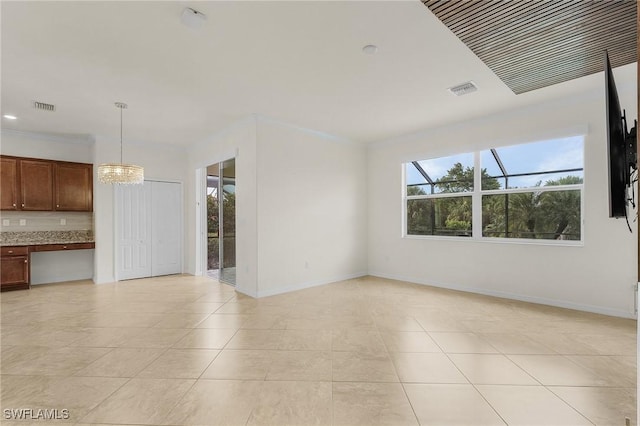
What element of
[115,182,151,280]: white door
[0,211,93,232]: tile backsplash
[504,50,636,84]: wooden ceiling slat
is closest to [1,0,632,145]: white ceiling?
[504,50,636,84]: wooden ceiling slat

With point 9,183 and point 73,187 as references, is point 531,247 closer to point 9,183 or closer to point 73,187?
point 73,187

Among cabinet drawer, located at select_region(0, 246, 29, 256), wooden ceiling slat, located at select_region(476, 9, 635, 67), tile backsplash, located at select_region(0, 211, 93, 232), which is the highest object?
wooden ceiling slat, located at select_region(476, 9, 635, 67)

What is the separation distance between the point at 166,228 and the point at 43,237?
2.10 meters

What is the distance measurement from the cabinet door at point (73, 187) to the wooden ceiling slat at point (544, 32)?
21.8 ft

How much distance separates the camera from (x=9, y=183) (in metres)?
5.15

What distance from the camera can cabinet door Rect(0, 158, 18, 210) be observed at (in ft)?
16.8

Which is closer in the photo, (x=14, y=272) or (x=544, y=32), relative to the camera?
(x=544, y=32)

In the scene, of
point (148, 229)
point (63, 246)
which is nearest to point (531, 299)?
point (148, 229)

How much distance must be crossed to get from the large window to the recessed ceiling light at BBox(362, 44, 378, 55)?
10.1 feet

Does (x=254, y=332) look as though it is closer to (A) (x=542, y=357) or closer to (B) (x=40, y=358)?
(B) (x=40, y=358)

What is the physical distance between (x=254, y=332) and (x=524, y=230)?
4.25 meters

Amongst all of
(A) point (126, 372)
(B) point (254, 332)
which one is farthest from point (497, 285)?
(A) point (126, 372)

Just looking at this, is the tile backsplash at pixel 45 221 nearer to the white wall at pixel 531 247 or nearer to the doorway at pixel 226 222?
the doorway at pixel 226 222

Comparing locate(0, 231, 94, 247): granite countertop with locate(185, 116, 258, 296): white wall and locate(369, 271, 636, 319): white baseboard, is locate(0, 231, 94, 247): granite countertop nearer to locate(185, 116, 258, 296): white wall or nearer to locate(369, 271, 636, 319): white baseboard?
locate(185, 116, 258, 296): white wall
